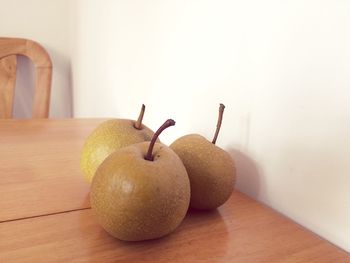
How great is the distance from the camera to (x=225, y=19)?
1.75ft

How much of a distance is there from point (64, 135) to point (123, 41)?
0.31m

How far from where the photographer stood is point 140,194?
0.32m

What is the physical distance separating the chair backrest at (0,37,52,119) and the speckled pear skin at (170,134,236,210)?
927mm

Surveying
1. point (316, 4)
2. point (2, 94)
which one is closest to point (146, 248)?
point (316, 4)

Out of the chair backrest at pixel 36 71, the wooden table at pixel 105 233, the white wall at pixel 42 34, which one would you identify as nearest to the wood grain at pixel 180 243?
the wooden table at pixel 105 233

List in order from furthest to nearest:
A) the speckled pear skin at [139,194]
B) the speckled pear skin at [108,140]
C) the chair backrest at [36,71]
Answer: the chair backrest at [36,71] < the speckled pear skin at [108,140] < the speckled pear skin at [139,194]

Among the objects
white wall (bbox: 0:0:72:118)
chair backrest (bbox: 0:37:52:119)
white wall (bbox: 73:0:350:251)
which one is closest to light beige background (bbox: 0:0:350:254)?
white wall (bbox: 73:0:350:251)

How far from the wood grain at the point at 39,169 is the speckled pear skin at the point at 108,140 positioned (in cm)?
6

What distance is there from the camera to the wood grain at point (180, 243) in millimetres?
341

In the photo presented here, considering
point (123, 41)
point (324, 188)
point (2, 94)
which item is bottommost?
point (2, 94)

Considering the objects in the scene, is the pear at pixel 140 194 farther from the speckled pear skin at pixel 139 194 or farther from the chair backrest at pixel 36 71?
the chair backrest at pixel 36 71

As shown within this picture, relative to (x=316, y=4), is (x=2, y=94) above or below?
below

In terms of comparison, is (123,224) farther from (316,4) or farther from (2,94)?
(2,94)

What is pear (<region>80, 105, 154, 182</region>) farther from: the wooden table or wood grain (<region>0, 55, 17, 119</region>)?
wood grain (<region>0, 55, 17, 119</region>)
